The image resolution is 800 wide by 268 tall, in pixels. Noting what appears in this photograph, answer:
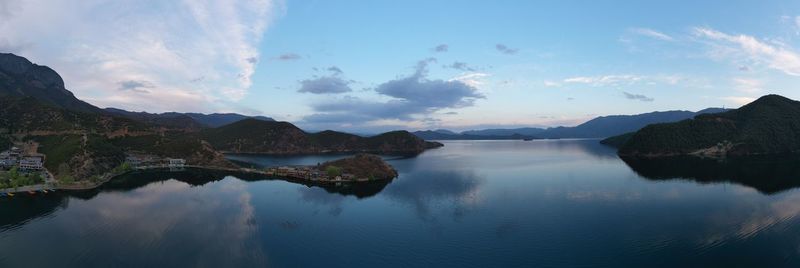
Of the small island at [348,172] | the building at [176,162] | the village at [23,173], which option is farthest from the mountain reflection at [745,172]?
the building at [176,162]

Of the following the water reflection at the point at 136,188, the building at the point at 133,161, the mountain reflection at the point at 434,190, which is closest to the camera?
the water reflection at the point at 136,188

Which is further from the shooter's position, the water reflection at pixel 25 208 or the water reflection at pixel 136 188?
the water reflection at pixel 136 188

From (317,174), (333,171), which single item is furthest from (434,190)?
(317,174)

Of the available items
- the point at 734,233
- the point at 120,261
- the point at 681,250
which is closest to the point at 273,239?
the point at 120,261

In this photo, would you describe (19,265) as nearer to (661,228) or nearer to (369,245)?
(369,245)

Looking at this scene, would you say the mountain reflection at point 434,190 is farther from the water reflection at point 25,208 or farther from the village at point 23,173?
the village at point 23,173

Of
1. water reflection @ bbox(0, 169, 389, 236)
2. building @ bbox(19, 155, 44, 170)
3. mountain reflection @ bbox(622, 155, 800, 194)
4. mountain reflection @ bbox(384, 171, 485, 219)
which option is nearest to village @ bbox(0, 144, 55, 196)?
building @ bbox(19, 155, 44, 170)

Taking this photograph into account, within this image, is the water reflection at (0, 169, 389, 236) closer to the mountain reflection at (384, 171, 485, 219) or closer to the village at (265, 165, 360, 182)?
the village at (265, 165, 360, 182)
